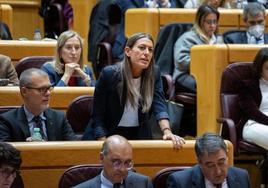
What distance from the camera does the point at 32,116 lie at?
4.74 meters

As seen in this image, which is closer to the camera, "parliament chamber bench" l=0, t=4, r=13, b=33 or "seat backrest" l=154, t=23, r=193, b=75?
"seat backrest" l=154, t=23, r=193, b=75

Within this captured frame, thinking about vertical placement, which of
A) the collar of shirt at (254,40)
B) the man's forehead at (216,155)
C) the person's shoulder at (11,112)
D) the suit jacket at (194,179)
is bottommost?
the suit jacket at (194,179)

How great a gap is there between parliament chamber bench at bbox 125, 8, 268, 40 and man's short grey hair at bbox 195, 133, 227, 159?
9.87 feet

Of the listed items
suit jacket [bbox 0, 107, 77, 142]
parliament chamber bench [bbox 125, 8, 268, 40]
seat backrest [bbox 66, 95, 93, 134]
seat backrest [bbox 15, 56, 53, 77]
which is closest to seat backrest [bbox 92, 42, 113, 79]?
parliament chamber bench [bbox 125, 8, 268, 40]

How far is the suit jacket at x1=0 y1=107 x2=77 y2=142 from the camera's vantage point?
4.66 metres

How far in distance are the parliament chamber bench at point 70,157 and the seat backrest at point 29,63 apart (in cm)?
178

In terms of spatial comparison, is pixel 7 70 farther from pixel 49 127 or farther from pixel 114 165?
pixel 114 165

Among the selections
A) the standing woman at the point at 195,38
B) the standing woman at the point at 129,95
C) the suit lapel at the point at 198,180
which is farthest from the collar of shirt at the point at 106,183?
the standing woman at the point at 195,38

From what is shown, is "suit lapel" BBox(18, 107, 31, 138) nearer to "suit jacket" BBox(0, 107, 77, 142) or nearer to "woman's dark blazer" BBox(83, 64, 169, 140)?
"suit jacket" BBox(0, 107, 77, 142)

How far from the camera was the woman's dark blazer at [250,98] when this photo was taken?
576 cm

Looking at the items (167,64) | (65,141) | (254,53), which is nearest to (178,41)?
(167,64)

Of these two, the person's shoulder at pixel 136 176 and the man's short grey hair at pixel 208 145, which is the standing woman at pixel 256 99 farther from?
the person's shoulder at pixel 136 176

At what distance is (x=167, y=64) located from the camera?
6945 mm

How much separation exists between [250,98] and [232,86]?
0.19 m
